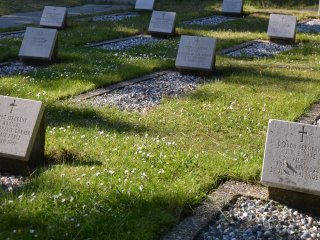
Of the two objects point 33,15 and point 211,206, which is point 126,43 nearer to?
point 33,15

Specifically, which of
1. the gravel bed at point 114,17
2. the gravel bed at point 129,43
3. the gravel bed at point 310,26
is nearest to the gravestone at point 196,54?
the gravel bed at point 129,43

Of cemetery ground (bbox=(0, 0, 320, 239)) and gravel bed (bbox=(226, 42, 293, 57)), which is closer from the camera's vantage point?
cemetery ground (bbox=(0, 0, 320, 239))

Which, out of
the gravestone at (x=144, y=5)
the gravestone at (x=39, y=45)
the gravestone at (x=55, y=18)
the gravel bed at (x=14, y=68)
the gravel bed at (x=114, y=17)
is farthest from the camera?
the gravestone at (x=144, y=5)

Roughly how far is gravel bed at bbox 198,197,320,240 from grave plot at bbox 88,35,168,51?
835 cm

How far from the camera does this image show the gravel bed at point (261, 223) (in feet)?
14.1

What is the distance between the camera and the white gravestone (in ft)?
15.5

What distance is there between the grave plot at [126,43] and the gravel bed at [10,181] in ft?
25.4

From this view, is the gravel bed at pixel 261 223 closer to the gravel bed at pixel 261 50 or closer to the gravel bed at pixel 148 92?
the gravel bed at pixel 148 92

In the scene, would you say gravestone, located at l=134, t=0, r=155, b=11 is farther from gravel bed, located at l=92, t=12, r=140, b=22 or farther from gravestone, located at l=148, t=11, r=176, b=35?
gravestone, located at l=148, t=11, r=176, b=35

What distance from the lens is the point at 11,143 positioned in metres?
5.20

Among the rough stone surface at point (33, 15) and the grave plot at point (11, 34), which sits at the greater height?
the grave plot at point (11, 34)

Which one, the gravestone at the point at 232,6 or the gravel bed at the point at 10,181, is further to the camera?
the gravestone at the point at 232,6

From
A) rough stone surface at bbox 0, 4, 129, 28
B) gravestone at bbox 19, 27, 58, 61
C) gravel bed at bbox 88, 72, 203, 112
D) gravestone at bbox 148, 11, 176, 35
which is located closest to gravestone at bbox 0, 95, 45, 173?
gravel bed at bbox 88, 72, 203, 112

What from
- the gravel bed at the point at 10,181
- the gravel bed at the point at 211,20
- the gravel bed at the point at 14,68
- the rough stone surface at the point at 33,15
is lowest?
the rough stone surface at the point at 33,15
